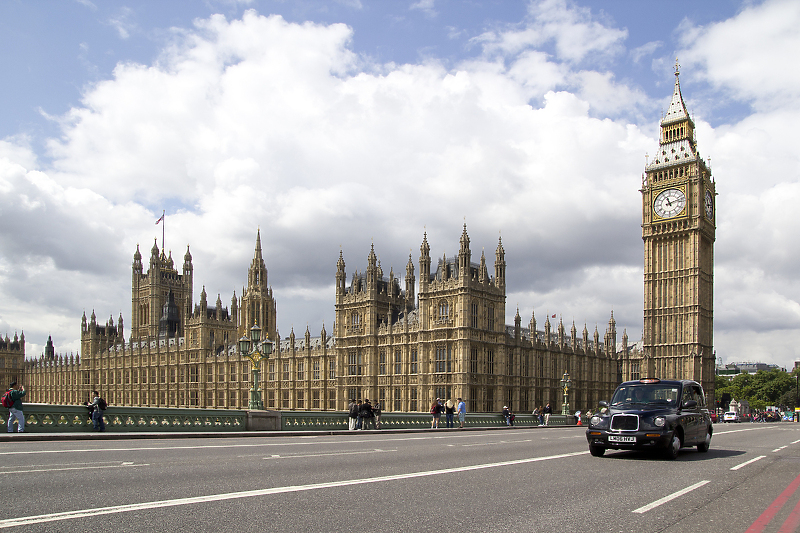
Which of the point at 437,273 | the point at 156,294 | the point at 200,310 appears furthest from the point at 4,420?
the point at 156,294

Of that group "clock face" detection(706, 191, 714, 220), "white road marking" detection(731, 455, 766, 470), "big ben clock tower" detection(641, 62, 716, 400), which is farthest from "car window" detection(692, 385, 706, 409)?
"clock face" detection(706, 191, 714, 220)

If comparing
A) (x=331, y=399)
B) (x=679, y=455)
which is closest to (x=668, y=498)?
(x=679, y=455)

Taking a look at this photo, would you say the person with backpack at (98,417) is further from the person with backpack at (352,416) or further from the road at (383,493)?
the person with backpack at (352,416)

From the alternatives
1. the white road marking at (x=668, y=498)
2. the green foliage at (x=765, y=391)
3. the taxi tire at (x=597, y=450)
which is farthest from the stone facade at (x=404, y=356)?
the green foliage at (x=765, y=391)

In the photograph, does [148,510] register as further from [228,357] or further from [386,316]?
[228,357]

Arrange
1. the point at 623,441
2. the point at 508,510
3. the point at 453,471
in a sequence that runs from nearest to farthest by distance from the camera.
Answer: the point at 508,510, the point at 453,471, the point at 623,441

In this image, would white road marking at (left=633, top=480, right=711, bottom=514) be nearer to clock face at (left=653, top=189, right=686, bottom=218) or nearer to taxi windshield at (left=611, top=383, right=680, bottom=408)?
taxi windshield at (left=611, top=383, right=680, bottom=408)

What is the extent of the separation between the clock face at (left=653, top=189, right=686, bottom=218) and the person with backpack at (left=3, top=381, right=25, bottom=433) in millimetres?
79357

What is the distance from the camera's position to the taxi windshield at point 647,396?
16.8m

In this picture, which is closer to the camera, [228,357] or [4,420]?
[4,420]

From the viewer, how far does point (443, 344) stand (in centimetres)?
6072

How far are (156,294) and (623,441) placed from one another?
131m

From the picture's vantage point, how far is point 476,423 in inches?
1747

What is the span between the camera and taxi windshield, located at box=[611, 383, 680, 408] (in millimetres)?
16789
